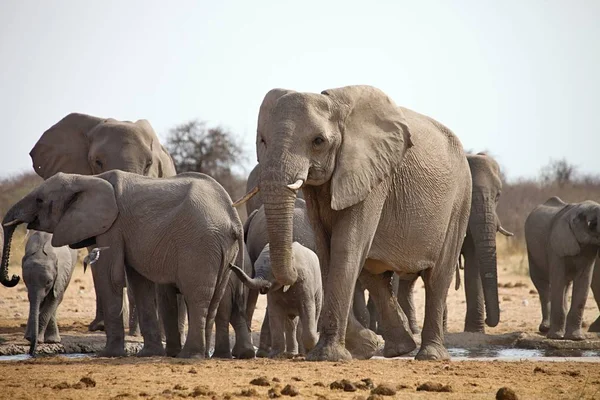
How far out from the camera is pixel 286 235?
345 inches

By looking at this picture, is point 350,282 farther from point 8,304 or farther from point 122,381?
point 8,304

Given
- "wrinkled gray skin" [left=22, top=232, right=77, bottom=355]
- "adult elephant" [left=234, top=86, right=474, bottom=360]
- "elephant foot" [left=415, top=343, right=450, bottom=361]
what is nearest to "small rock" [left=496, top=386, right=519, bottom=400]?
"adult elephant" [left=234, top=86, right=474, bottom=360]

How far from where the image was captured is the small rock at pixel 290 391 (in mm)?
7510

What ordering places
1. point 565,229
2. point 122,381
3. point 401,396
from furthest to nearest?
point 565,229 < point 122,381 < point 401,396

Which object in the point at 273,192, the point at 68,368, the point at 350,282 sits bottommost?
the point at 68,368

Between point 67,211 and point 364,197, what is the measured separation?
2.91m

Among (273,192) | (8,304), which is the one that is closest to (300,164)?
(273,192)

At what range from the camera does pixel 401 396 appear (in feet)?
24.9

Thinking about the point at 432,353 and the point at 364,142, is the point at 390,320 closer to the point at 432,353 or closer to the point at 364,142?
the point at 432,353

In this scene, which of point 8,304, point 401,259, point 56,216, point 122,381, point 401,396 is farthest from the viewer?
point 8,304

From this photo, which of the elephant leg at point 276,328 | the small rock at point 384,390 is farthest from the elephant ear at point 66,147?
the small rock at point 384,390

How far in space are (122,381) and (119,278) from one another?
238 centimetres

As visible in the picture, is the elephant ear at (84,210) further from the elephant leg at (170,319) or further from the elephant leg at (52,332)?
the elephant leg at (52,332)

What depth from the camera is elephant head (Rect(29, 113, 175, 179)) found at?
13.6 m
